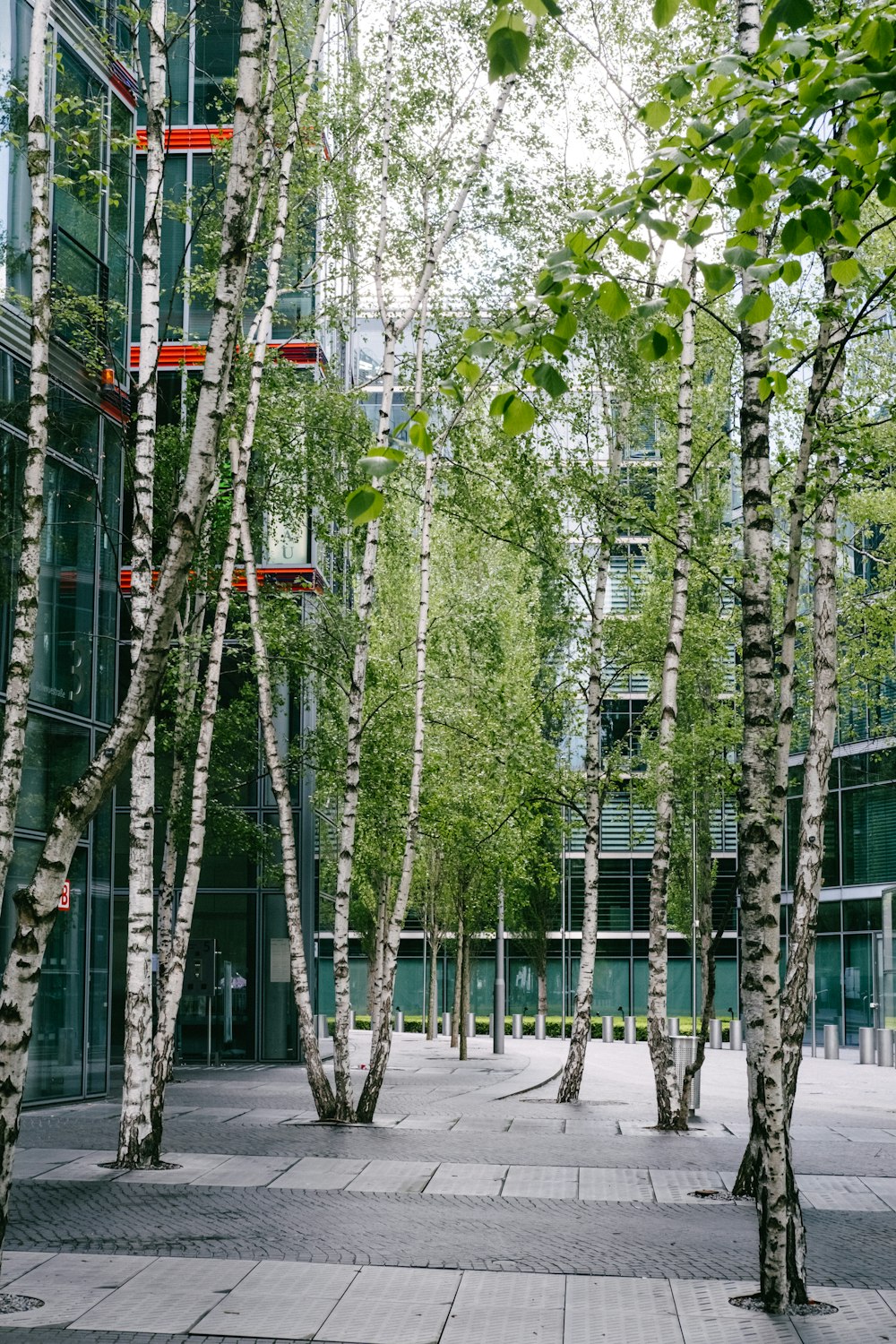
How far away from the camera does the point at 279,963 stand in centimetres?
2917

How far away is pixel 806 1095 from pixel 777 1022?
15839 millimetres

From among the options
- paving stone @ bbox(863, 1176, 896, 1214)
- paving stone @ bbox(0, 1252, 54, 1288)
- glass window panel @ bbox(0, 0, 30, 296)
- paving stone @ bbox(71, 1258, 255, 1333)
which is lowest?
paving stone @ bbox(863, 1176, 896, 1214)

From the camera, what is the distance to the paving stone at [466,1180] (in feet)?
41.3

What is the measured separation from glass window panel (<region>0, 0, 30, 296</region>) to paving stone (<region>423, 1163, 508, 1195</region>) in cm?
1062

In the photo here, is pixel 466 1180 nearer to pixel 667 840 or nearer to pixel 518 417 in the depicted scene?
pixel 667 840

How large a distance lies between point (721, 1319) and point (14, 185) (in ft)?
49.6

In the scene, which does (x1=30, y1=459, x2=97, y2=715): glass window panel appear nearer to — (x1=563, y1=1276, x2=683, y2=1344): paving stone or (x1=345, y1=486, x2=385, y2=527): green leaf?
(x1=563, y1=1276, x2=683, y2=1344): paving stone

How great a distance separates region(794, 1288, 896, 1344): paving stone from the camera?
7.84 m

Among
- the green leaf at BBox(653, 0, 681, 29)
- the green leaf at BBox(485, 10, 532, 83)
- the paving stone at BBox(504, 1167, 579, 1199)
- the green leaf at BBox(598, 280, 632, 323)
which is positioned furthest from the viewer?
the paving stone at BBox(504, 1167, 579, 1199)

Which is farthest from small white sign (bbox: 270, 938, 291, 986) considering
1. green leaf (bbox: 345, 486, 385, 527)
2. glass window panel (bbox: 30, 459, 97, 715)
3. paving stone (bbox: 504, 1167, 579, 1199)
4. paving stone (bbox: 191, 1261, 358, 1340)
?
green leaf (bbox: 345, 486, 385, 527)

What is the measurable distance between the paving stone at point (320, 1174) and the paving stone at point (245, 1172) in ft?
0.41

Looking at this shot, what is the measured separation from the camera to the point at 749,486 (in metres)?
9.62

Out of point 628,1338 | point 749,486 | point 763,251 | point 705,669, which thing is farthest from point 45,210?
point 705,669

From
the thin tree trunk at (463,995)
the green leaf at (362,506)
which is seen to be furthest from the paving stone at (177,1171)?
the thin tree trunk at (463,995)
